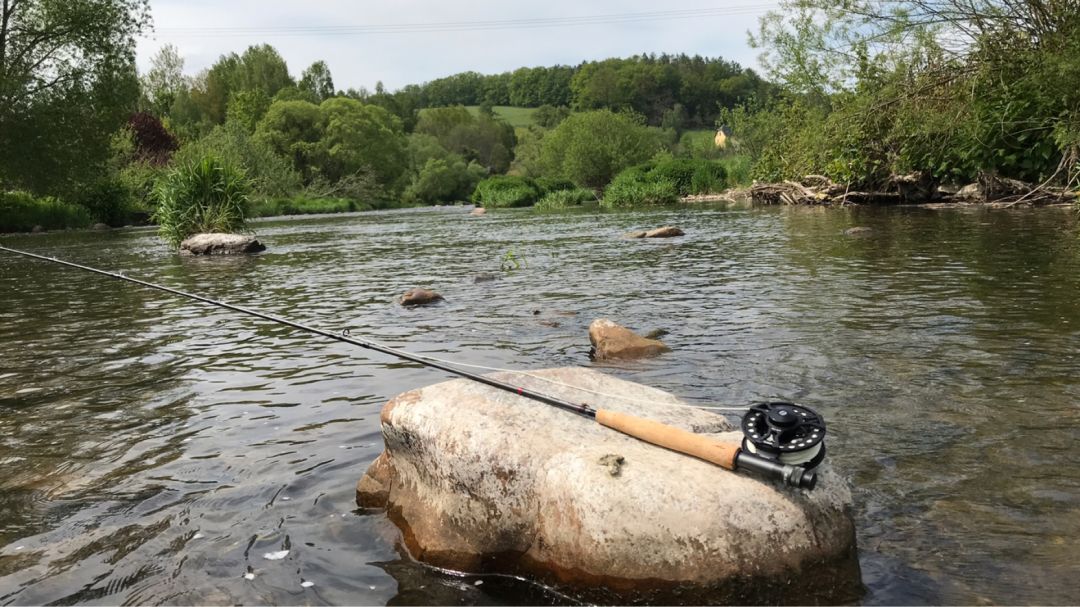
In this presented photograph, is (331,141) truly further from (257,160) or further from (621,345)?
(621,345)

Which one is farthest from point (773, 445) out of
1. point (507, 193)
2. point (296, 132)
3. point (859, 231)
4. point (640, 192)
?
point (296, 132)

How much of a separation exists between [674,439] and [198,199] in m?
23.3

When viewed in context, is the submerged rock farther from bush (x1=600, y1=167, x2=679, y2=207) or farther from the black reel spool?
bush (x1=600, y1=167, x2=679, y2=207)

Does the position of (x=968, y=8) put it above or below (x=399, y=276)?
above

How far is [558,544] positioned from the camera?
10.9 feet

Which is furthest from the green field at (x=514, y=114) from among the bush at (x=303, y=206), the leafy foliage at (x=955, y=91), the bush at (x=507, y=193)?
the leafy foliage at (x=955, y=91)

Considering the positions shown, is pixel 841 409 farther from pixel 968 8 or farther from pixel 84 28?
pixel 84 28

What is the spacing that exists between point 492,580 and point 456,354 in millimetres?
4444

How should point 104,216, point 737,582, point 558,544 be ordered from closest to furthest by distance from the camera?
point 737,582 < point 558,544 < point 104,216

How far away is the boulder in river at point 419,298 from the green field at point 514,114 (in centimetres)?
13395

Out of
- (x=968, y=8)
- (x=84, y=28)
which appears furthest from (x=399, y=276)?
(x=84, y=28)

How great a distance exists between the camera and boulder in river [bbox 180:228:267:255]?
21.6 metres

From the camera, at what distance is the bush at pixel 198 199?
2338cm

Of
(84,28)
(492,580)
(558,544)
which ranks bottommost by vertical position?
(492,580)
